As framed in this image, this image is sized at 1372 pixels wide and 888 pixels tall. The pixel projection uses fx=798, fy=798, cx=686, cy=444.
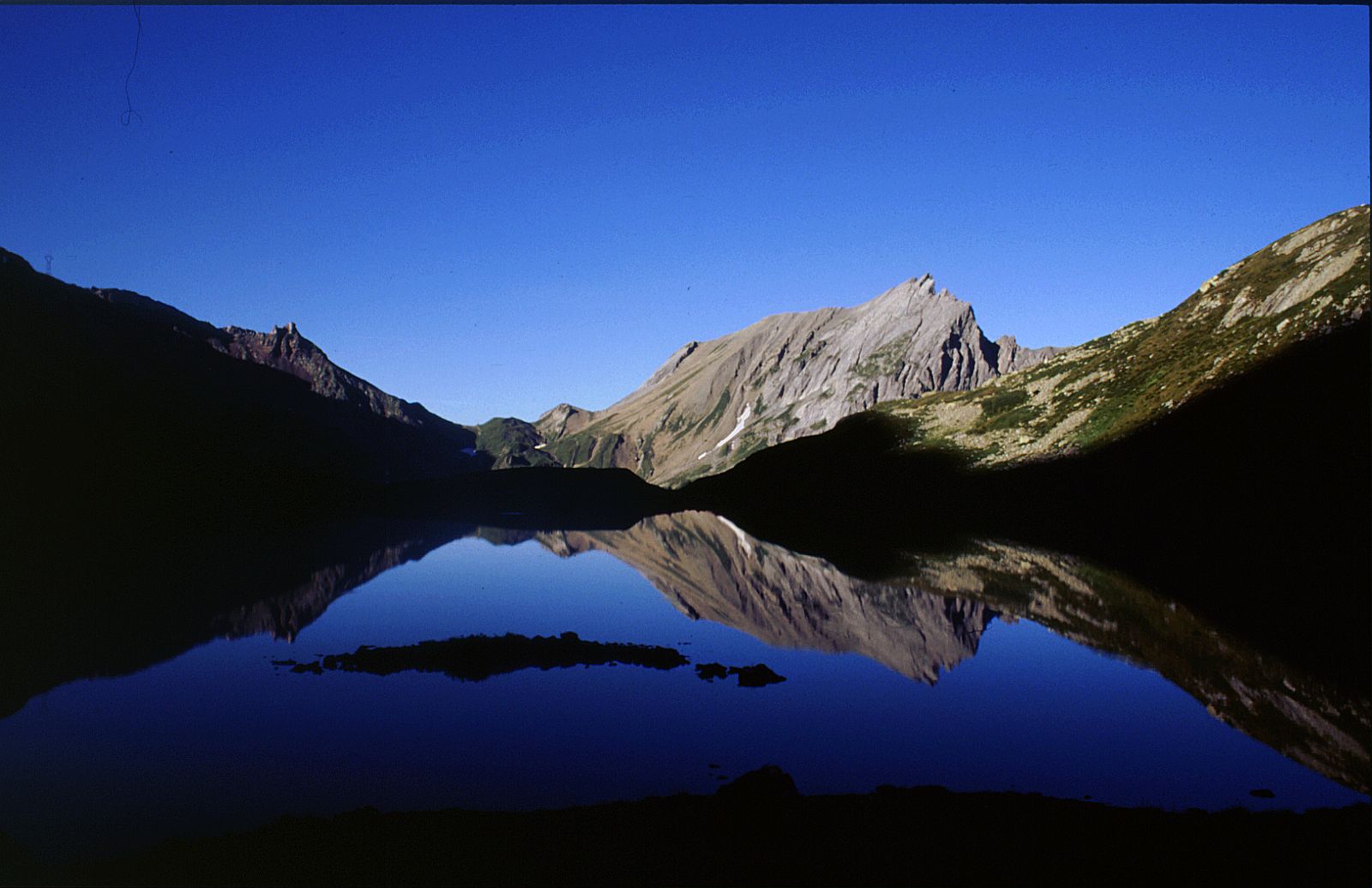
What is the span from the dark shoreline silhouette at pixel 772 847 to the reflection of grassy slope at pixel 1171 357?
396ft

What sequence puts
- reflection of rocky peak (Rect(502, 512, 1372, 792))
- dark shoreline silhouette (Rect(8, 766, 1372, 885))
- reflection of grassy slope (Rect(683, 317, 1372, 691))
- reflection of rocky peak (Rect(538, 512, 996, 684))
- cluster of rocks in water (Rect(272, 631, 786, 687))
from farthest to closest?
reflection of grassy slope (Rect(683, 317, 1372, 691)), reflection of rocky peak (Rect(538, 512, 996, 684)), cluster of rocks in water (Rect(272, 631, 786, 687)), reflection of rocky peak (Rect(502, 512, 1372, 792)), dark shoreline silhouette (Rect(8, 766, 1372, 885))

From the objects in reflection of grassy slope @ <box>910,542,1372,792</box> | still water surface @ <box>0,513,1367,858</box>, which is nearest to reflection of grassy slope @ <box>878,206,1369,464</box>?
reflection of grassy slope @ <box>910,542,1372,792</box>

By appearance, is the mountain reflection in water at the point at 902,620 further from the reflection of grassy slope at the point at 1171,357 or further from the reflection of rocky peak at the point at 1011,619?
the reflection of grassy slope at the point at 1171,357

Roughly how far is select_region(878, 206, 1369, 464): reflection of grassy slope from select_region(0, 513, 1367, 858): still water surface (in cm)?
9210

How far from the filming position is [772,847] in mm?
23156

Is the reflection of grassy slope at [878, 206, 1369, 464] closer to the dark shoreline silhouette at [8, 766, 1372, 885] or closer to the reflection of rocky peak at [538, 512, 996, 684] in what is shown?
the reflection of rocky peak at [538, 512, 996, 684]

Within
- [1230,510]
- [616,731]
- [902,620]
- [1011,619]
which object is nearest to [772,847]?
[616,731]

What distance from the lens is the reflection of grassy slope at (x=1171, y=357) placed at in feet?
404

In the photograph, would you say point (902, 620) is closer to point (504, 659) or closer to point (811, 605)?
point (811, 605)

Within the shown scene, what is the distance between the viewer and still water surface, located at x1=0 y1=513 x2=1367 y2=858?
27.4 meters

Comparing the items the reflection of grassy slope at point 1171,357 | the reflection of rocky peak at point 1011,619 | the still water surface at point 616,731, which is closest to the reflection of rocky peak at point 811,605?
the reflection of rocky peak at point 1011,619

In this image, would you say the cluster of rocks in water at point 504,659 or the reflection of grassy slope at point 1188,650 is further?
the cluster of rocks in water at point 504,659

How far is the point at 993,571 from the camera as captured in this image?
258 feet

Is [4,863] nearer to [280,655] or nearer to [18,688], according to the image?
[18,688]
